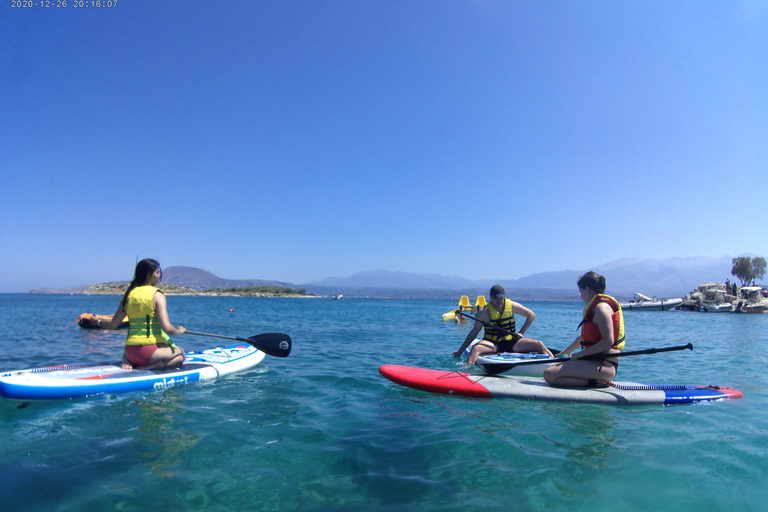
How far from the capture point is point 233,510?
3.50 m

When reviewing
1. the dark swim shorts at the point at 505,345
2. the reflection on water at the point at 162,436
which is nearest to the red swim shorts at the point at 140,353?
the reflection on water at the point at 162,436

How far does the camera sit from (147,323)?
6.90 m

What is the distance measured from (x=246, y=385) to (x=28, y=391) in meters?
3.22

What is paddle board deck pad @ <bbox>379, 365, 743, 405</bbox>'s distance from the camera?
6.38m

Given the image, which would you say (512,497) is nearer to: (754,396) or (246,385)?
(246,385)

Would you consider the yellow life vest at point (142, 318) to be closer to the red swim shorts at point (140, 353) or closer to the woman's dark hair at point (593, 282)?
the red swim shorts at point (140, 353)

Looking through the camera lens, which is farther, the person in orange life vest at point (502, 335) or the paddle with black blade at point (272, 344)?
the person in orange life vest at point (502, 335)

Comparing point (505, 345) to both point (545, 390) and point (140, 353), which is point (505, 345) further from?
point (140, 353)

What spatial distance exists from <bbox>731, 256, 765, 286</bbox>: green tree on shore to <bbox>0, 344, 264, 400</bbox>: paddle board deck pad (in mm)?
77959

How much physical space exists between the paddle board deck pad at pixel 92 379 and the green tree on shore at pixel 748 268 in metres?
78.0

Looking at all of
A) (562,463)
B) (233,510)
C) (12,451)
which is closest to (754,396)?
(562,463)

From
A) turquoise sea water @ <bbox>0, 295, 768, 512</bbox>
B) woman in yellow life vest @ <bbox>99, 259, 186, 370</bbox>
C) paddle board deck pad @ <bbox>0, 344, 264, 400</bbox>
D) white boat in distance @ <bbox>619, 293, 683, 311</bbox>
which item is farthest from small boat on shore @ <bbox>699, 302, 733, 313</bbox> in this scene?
woman in yellow life vest @ <bbox>99, 259, 186, 370</bbox>

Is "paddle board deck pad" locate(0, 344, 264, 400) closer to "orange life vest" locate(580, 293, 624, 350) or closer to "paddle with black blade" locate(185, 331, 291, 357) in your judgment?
"paddle with black blade" locate(185, 331, 291, 357)

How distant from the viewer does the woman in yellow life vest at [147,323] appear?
6.68 meters
